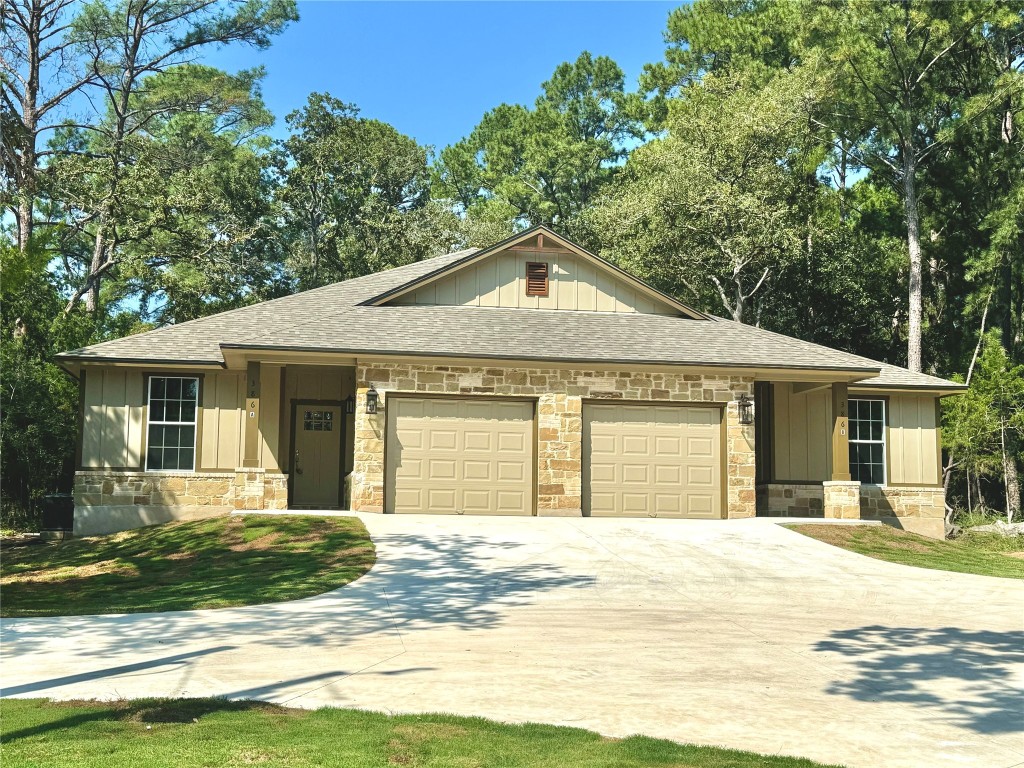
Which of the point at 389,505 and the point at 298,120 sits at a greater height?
the point at 298,120

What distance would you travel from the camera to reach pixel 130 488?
1906 cm

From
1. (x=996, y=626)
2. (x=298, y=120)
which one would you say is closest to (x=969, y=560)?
(x=996, y=626)

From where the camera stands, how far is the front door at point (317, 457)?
20.8 metres

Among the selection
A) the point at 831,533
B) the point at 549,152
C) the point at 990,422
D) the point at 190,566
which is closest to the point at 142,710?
the point at 190,566

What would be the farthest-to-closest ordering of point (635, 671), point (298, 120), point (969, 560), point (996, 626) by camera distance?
point (298, 120) → point (969, 560) → point (996, 626) → point (635, 671)

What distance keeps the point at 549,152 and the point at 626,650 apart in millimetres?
41148

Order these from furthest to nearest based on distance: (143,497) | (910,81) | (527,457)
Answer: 1. (910,81)
2. (143,497)
3. (527,457)

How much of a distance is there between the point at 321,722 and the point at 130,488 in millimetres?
14384

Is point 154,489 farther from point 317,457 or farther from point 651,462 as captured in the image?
point 651,462

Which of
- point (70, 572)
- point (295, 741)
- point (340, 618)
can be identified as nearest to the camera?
point (295, 741)

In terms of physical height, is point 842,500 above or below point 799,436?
below

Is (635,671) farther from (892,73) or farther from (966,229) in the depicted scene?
(966,229)

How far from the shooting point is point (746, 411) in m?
18.6

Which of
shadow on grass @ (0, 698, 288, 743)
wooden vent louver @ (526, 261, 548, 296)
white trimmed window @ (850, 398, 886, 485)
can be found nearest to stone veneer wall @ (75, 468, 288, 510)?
wooden vent louver @ (526, 261, 548, 296)
